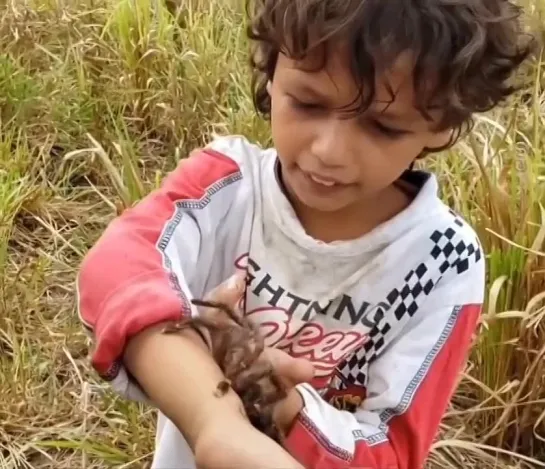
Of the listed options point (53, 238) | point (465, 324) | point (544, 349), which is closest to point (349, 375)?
point (465, 324)

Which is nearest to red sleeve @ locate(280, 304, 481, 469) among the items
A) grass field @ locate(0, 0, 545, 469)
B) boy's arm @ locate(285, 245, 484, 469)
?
boy's arm @ locate(285, 245, 484, 469)

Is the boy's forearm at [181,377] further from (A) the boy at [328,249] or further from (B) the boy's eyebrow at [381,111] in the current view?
(B) the boy's eyebrow at [381,111]

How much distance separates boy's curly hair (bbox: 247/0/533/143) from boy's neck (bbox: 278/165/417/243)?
124 millimetres

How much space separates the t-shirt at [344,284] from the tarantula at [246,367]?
0.38 feet

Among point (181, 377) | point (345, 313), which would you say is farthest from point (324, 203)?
point (181, 377)

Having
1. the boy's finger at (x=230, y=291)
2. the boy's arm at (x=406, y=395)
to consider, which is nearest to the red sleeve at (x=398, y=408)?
the boy's arm at (x=406, y=395)

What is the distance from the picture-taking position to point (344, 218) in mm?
1191

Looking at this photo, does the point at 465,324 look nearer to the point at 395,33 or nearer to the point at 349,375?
the point at 349,375

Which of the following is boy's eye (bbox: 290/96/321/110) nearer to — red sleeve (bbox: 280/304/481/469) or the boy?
the boy

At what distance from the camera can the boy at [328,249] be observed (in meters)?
1.00

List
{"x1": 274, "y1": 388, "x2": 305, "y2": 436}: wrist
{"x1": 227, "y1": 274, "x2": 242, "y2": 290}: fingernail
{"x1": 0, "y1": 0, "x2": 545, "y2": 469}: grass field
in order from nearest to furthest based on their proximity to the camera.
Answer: {"x1": 274, "y1": 388, "x2": 305, "y2": 436}: wrist → {"x1": 227, "y1": 274, "x2": 242, "y2": 290}: fingernail → {"x1": 0, "y1": 0, "x2": 545, "y2": 469}: grass field

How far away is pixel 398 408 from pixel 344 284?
15 centimetres

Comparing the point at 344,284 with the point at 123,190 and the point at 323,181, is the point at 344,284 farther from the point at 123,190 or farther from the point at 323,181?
the point at 123,190

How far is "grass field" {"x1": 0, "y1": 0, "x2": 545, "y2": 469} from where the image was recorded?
192cm
